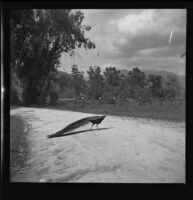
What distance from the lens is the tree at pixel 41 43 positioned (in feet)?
16.1

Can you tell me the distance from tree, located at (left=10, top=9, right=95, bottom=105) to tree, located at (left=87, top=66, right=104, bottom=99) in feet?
1.52

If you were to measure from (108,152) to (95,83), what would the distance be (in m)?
1.31

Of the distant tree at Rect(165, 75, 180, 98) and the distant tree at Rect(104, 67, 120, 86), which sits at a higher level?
the distant tree at Rect(104, 67, 120, 86)

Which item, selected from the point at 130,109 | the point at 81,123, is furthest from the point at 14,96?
the point at 130,109

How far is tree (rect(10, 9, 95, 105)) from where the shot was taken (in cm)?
492

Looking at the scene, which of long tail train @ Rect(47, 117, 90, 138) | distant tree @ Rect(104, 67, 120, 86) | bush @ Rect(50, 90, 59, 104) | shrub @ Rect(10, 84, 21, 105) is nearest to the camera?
shrub @ Rect(10, 84, 21, 105)

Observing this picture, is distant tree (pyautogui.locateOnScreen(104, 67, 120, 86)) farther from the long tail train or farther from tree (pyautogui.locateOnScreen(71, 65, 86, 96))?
the long tail train

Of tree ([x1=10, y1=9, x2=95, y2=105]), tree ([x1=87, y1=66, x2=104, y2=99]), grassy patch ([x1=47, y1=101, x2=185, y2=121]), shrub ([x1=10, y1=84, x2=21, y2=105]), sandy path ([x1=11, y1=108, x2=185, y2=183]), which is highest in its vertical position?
tree ([x1=10, y1=9, x2=95, y2=105])

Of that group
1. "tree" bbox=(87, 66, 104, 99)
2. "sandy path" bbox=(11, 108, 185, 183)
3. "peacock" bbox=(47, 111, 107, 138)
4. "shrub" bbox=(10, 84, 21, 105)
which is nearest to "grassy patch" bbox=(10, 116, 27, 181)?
"sandy path" bbox=(11, 108, 185, 183)

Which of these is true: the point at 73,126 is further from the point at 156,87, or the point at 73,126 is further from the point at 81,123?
the point at 156,87

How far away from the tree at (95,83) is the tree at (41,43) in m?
0.46
